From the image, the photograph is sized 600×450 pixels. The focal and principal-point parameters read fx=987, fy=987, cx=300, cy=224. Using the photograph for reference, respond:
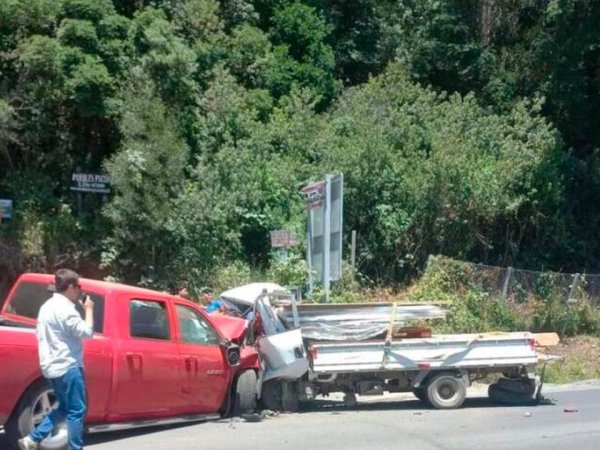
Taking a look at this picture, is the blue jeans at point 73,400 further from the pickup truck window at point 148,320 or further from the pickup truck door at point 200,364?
the pickup truck door at point 200,364

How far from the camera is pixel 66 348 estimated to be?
935 centimetres

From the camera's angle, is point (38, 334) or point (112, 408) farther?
point (112, 408)

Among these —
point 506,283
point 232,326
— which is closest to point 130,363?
point 232,326

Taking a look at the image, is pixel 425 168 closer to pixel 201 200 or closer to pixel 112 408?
pixel 201 200

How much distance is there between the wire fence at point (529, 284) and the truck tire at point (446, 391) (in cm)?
797

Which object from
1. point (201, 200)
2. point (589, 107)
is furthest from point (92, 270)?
point (589, 107)

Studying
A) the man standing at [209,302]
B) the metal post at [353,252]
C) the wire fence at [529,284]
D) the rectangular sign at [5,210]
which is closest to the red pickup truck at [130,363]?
the man standing at [209,302]

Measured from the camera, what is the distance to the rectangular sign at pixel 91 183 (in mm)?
20531

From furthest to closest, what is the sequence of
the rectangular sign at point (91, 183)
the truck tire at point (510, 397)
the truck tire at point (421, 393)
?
the rectangular sign at point (91, 183), the truck tire at point (510, 397), the truck tire at point (421, 393)

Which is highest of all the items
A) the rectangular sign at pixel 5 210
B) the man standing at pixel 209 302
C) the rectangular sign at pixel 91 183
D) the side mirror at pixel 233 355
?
the rectangular sign at pixel 91 183

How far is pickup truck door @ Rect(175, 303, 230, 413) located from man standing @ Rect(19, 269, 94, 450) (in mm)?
2607

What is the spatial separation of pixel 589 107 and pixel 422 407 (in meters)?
16.4

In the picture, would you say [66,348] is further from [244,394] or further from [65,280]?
[244,394]

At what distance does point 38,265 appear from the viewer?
2009 cm
